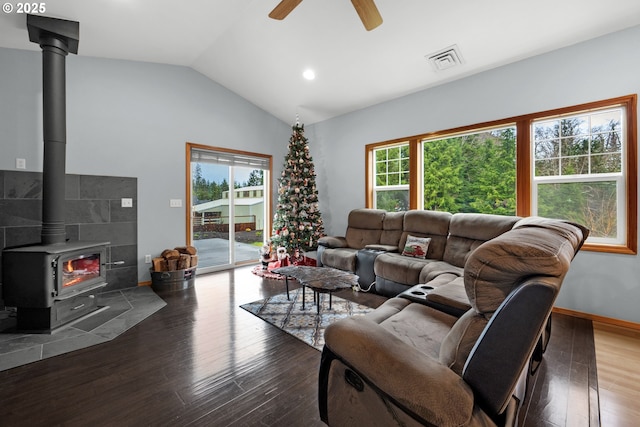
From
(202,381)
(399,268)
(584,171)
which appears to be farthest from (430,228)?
(202,381)

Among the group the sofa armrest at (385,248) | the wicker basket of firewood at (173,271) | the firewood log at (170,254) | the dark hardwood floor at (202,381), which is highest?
the sofa armrest at (385,248)

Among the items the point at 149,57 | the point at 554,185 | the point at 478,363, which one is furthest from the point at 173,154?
the point at 554,185

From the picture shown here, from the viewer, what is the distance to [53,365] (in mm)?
2109

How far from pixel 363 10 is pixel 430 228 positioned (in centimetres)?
272

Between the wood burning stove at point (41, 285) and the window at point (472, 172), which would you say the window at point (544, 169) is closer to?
the window at point (472, 172)

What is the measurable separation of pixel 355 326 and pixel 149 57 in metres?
4.71

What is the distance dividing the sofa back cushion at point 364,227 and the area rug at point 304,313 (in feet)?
4.13

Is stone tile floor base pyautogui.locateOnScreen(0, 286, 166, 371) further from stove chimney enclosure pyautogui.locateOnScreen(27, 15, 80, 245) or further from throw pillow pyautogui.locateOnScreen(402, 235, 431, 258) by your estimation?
throw pillow pyautogui.locateOnScreen(402, 235, 431, 258)

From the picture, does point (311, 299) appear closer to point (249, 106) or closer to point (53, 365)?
point (53, 365)

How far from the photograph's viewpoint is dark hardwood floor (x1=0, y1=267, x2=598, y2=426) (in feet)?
5.30

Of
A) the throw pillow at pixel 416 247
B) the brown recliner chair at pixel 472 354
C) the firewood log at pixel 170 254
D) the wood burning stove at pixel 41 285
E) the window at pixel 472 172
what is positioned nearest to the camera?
the brown recliner chair at pixel 472 354

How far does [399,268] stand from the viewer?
3.38 meters

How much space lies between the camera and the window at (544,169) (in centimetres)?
285

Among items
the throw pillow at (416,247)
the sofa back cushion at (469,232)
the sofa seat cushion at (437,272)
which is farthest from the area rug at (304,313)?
the sofa back cushion at (469,232)
